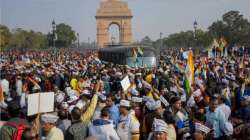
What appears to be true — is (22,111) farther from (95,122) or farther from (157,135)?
(157,135)

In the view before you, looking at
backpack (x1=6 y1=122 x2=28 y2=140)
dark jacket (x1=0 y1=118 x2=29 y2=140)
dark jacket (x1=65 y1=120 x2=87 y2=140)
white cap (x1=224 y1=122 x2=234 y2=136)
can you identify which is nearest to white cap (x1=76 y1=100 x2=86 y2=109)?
dark jacket (x1=65 y1=120 x2=87 y2=140)

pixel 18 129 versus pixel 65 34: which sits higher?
pixel 65 34

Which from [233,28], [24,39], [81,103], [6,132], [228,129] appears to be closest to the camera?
[6,132]

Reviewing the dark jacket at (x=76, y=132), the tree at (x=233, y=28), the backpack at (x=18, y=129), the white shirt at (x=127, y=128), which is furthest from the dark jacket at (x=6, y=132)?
the tree at (x=233, y=28)

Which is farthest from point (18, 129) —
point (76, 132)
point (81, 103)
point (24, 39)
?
point (24, 39)

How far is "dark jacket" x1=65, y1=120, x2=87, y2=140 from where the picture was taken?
7457mm

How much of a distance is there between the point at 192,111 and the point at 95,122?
2.42 metres

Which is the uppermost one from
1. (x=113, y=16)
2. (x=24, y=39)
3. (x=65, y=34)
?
(x=113, y=16)

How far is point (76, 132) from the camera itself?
24.5 ft

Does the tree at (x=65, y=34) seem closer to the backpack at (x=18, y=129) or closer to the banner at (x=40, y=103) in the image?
the banner at (x=40, y=103)

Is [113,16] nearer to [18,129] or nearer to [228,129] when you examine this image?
[228,129]

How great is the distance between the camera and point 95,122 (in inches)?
298

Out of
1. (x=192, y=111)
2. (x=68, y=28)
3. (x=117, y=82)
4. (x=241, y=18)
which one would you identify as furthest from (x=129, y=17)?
(x=192, y=111)

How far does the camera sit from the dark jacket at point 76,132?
294 inches
